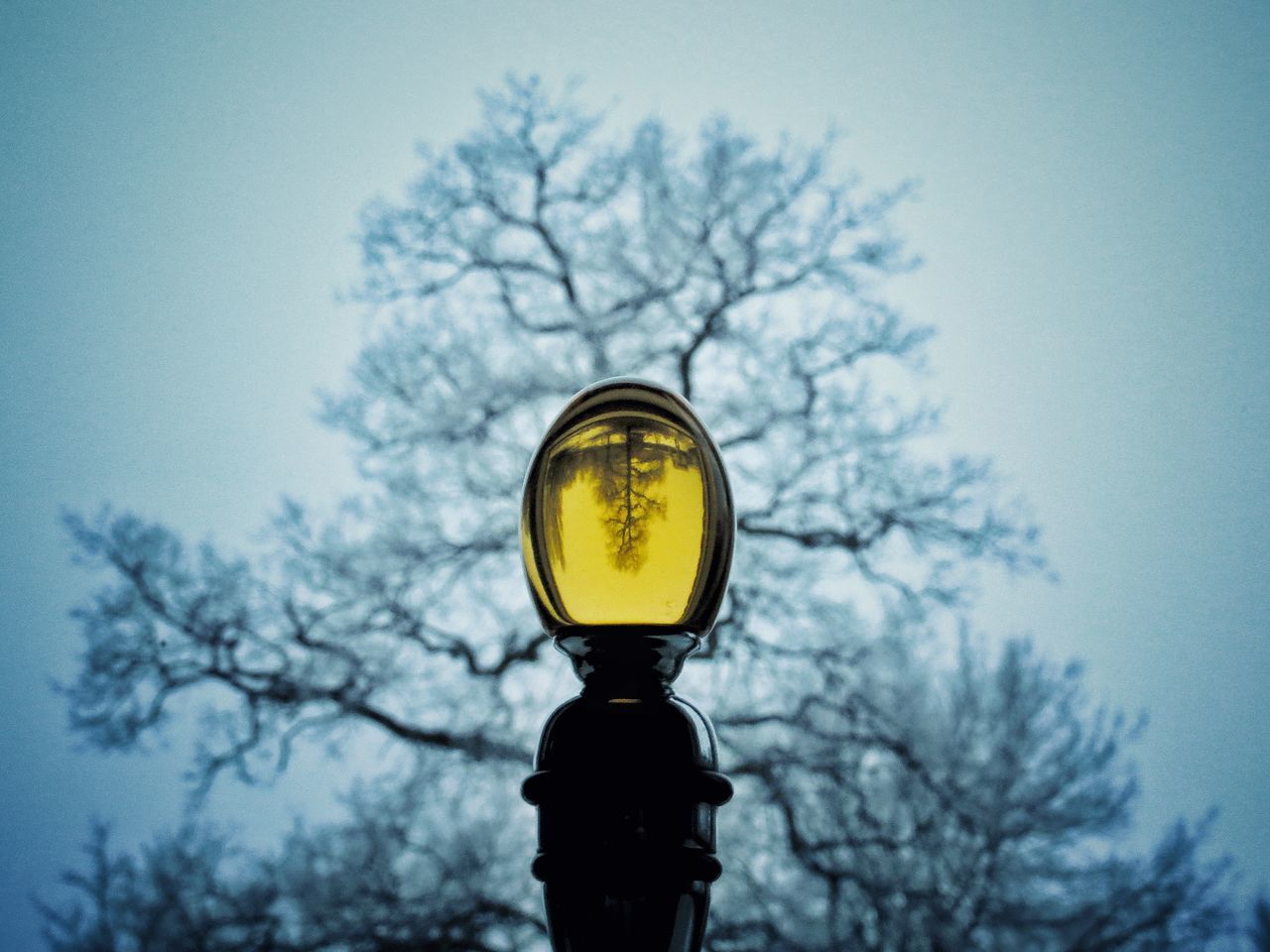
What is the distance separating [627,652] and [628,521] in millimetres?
79

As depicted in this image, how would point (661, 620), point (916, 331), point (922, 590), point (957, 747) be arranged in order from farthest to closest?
point (916, 331) < point (922, 590) < point (957, 747) < point (661, 620)

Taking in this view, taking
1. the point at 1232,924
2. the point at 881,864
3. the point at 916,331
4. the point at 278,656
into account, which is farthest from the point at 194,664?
the point at 1232,924

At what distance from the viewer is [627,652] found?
63 cm

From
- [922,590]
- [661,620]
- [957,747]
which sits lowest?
[661,620]

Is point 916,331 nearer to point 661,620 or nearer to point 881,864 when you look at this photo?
point 881,864

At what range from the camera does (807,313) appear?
18.5ft

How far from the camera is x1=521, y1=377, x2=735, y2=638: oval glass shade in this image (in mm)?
625

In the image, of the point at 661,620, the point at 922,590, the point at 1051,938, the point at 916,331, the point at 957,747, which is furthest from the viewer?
the point at 916,331

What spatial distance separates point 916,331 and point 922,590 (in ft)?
4.68

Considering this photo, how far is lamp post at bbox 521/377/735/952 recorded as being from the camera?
0.55 metres

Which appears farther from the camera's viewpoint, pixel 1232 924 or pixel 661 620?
pixel 1232 924

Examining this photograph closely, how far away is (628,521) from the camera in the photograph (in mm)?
622

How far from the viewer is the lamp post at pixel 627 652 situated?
0.55 m

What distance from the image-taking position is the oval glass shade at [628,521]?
625mm
